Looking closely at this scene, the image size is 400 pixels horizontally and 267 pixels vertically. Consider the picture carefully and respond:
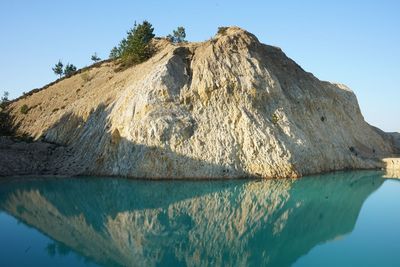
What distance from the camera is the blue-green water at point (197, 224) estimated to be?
16516mm

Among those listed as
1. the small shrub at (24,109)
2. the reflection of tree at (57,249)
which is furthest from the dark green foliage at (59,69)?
the reflection of tree at (57,249)

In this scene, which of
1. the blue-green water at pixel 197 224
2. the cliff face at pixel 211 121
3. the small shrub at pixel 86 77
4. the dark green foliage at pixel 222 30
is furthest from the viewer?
the small shrub at pixel 86 77

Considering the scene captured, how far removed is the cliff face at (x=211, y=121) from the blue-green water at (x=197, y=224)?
103 inches

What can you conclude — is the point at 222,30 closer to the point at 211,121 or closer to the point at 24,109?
the point at 211,121

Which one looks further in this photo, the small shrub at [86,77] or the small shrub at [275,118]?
the small shrub at [86,77]

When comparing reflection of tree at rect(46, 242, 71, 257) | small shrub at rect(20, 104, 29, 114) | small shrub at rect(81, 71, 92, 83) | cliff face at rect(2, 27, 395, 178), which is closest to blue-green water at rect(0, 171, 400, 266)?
reflection of tree at rect(46, 242, 71, 257)

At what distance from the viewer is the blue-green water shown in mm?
16516

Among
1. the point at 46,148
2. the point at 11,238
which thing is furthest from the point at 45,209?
the point at 46,148

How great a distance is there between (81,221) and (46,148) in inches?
871

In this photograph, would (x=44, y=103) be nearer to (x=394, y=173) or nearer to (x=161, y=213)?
→ (x=161, y=213)

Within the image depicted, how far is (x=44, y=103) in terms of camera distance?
54719mm

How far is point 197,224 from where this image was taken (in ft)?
70.9

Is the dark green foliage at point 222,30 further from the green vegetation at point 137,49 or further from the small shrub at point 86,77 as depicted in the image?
the small shrub at point 86,77

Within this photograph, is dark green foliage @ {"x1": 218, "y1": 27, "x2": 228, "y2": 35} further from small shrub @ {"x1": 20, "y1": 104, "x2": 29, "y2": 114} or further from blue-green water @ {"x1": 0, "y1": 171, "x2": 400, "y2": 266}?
small shrub @ {"x1": 20, "y1": 104, "x2": 29, "y2": 114}
